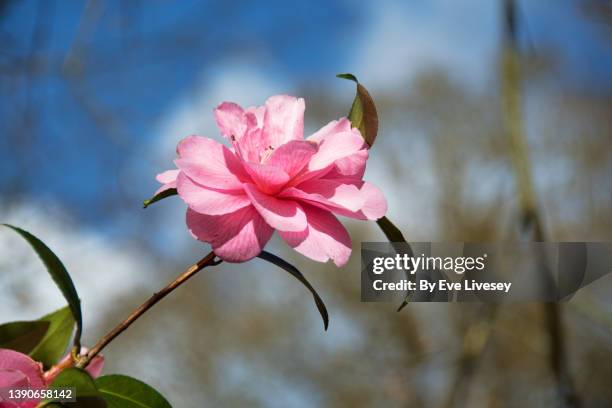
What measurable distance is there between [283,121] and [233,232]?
0.27 ft

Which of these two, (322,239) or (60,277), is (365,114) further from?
(60,277)

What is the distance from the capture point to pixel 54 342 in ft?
1.07

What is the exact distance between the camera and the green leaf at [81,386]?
238 millimetres

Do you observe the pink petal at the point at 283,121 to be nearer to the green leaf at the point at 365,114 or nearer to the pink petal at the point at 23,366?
the green leaf at the point at 365,114

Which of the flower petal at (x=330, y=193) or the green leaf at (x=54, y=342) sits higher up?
the flower petal at (x=330, y=193)

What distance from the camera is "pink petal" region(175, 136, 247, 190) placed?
277 millimetres

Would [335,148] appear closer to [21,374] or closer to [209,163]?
[209,163]

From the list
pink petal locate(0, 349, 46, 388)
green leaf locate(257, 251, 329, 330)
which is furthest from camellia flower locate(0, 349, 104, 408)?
green leaf locate(257, 251, 329, 330)

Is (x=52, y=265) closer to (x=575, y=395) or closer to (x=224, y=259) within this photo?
(x=224, y=259)

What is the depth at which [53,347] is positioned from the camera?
1.07ft

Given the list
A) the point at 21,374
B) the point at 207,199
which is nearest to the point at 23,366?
the point at 21,374

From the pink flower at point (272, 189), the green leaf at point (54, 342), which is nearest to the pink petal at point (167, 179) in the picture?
the pink flower at point (272, 189)

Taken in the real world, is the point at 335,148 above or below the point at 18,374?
above

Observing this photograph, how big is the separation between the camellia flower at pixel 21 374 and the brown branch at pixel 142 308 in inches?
0.9
